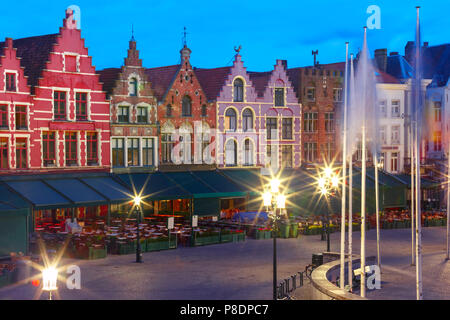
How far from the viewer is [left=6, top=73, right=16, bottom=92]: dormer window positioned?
38.7 m

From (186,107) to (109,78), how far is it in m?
5.94

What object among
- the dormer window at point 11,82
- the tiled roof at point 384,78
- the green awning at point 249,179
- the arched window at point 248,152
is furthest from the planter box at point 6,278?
the tiled roof at point 384,78

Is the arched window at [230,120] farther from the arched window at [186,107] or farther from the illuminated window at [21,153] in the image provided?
the illuminated window at [21,153]

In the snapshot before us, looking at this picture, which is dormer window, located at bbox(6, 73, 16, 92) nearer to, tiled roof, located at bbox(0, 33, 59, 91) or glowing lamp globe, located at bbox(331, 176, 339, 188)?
tiled roof, located at bbox(0, 33, 59, 91)

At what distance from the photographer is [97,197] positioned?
1532 inches

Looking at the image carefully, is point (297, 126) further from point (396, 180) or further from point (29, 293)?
point (29, 293)

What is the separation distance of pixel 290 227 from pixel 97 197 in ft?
37.6

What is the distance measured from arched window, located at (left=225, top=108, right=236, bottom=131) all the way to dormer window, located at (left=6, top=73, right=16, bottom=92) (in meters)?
16.9

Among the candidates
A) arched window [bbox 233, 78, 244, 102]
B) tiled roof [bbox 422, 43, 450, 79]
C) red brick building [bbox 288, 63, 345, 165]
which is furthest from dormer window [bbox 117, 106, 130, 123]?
tiled roof [bbox 422, 43, 450, 79]

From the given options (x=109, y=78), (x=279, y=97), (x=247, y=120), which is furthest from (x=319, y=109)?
(x=109, y=78)

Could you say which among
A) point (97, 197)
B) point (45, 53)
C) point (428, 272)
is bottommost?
point (428, 272)

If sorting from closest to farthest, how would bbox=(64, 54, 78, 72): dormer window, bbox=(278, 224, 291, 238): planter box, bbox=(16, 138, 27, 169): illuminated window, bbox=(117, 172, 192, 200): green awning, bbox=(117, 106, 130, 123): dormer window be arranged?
bbox=(16, 138, 27, 169): illuminated window → bbox=(64, 54, 78, 72): dormer window → bbox=(278, 224, 291, 238): planter box → bbox=(117, 172, 192, 200): green awning → bbox=(117, 106, 130, 123): dormer window

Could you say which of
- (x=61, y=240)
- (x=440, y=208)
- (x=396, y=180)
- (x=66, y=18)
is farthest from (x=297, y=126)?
(x=61, y=240)

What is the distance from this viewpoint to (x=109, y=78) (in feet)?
151
